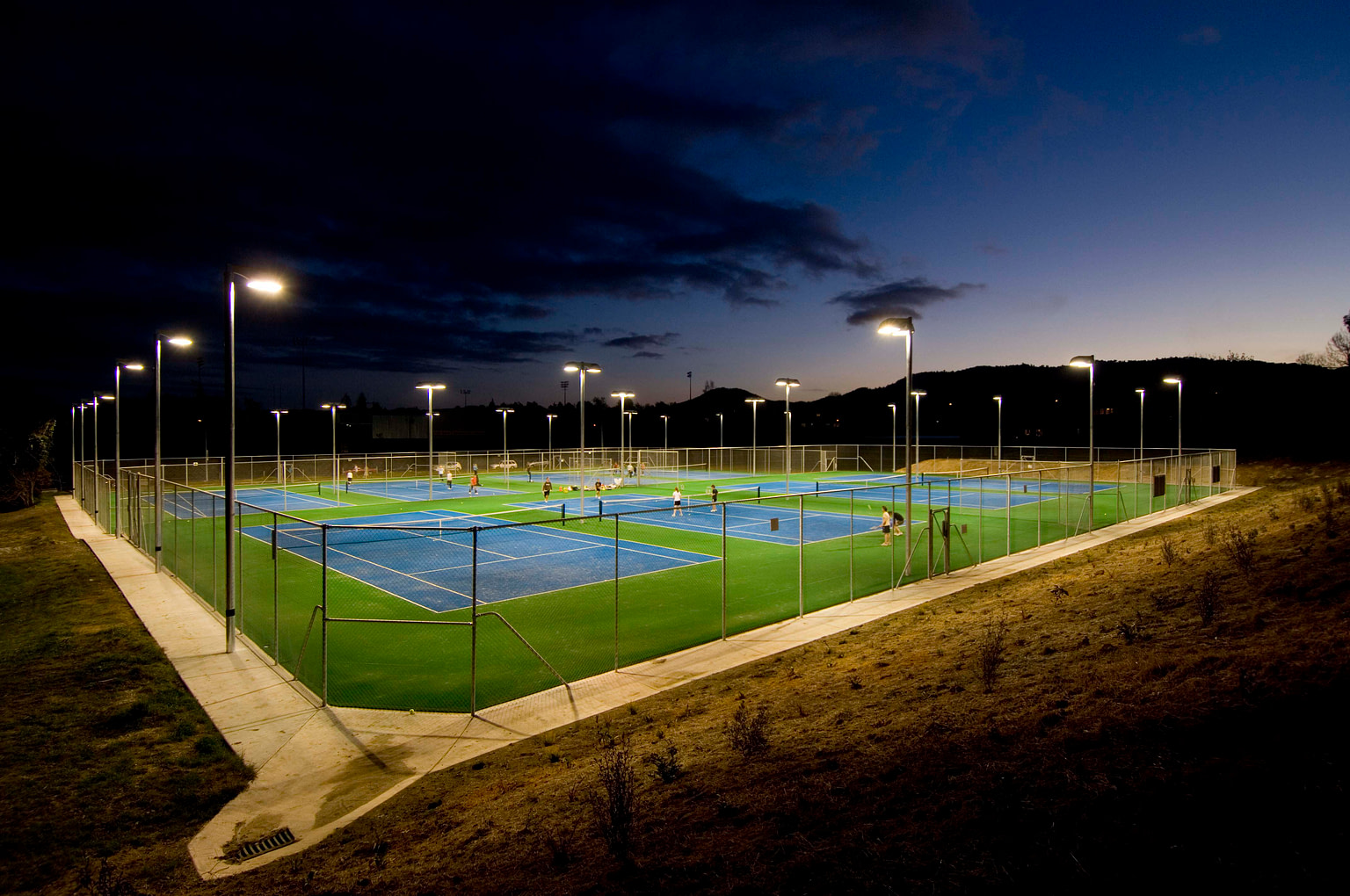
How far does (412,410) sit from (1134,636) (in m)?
116

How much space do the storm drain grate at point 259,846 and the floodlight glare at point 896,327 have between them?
615 inches

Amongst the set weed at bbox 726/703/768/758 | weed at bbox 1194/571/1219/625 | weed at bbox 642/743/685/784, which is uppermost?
weed at bbox 1194/571/1219/625

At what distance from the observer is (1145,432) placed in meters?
99.9

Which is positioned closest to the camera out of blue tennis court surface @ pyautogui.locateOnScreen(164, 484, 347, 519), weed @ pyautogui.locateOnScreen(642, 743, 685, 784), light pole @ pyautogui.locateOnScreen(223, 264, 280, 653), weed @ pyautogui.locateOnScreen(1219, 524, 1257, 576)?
weed @ pyautogui.locateOnScreen(642, 743, 685, 784)

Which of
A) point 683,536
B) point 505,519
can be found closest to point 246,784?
point 683,536

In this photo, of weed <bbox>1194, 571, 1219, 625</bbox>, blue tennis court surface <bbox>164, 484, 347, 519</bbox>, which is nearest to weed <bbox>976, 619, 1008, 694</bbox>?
weed <bbox>1194, 571, 1219, 625</bbox>

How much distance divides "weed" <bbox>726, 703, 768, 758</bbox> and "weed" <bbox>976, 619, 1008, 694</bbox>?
102 inches

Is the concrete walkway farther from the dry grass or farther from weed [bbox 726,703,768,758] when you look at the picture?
weed [bbox 726,703,768,758]

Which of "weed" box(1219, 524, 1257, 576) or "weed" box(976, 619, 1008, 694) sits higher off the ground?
"weed" box(1219, 524, 1257, 576)

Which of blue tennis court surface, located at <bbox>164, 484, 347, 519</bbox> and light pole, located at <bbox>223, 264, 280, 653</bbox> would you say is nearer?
light pole, located at <bbox>223, 264, 280, 653</bbox>

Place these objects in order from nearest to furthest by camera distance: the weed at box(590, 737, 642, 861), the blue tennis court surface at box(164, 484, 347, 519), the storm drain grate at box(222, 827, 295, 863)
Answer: the weed at box(590, 737, 642, 861)
the storm drain grate at box(222, 827, 295, 863)
the blue tennis court surface at box(164, 484, 347, 519)

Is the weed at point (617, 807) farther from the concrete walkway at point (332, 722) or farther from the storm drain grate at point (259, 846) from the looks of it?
the storm drain grate at point (259, 846)

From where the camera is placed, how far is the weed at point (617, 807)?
5.39 metres

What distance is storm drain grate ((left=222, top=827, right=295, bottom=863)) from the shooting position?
6.47 meters
